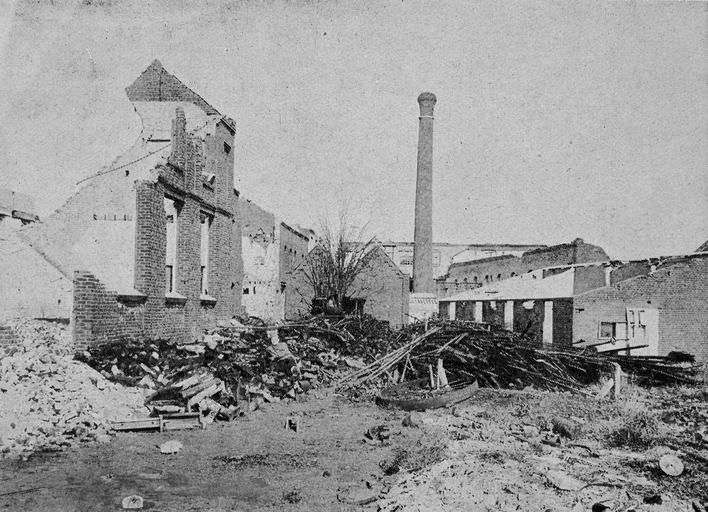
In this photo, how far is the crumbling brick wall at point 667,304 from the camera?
77.7 feet

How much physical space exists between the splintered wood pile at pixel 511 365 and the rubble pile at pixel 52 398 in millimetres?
6260

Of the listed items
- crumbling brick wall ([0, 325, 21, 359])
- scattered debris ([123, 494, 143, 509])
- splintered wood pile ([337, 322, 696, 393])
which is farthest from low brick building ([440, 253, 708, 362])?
scattered debris ([123, 494, 143, 509])

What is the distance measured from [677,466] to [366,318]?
17544 millimetres

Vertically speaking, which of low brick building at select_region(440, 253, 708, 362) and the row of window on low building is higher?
the row of window on low building

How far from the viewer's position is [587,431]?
31.6 feet

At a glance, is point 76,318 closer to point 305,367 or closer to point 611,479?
point 305,367

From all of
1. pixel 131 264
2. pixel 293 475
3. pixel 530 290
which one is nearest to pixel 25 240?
pixel 131 264

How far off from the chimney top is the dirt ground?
1279 inches

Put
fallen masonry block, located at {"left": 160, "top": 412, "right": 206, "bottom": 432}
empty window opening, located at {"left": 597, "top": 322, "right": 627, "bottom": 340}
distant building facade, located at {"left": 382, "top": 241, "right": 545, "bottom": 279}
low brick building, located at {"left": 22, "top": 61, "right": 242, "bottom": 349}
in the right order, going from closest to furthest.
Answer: fallen masonry block, located at {"left": 160, "top": 412, "right": 206, "bottom": 432} < low brick building, located at {"left": 22, "top": 61, "right": 242, "bottom": 349} < empty window opening, located at {"left": 597, "top": 322, "right": 627, "bottom": 340} < distant building facade, located at {"left": 382, "top": 241, "right": 545, "bottom": 279}

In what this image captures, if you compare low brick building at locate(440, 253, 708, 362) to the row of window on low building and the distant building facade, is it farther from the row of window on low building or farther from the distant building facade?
the distant building facade

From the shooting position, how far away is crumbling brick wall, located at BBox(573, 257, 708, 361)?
2369 centimetres

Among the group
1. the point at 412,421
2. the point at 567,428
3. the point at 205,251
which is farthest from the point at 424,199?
the point at 567,428

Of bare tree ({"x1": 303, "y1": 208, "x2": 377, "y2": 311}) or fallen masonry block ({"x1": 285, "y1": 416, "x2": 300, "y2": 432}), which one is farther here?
bare tree ({"x1": 303, "y1": 208, "x2": 377, "y2": 311})

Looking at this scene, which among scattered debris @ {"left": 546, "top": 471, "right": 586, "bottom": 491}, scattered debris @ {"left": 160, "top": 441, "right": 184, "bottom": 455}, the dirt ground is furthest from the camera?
scattered debris @ {"left": 160, "top": 441, "right": 184, "bottom": 455}
